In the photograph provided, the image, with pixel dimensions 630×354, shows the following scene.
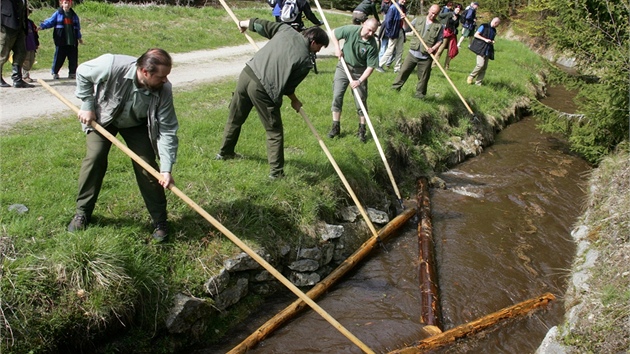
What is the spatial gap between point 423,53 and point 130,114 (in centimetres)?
789

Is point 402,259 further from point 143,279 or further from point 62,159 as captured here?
point 62,159

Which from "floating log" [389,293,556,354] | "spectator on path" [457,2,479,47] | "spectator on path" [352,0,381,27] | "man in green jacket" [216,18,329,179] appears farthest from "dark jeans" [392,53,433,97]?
"spectator on path" [457,2,479,47]

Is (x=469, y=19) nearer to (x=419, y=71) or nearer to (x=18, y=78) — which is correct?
(x=419, y=71)

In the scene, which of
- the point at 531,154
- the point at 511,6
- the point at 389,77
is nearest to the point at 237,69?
the point at 389,77

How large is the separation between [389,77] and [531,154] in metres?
4.04

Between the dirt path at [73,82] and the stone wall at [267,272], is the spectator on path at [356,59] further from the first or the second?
the dirt path at [73,82]

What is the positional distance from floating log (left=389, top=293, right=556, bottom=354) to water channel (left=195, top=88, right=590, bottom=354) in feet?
0.27

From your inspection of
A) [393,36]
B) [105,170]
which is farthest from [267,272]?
[393,36]

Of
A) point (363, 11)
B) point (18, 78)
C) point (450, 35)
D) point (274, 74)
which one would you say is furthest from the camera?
point (450, 35)

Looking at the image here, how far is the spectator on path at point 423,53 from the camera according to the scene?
10.8 meters

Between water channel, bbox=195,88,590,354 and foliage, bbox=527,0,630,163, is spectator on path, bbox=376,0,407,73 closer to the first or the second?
foliage, bbox=527,0,630,163

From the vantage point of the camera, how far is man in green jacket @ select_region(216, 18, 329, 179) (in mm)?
5824

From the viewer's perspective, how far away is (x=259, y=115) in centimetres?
620

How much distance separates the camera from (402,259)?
671cm
